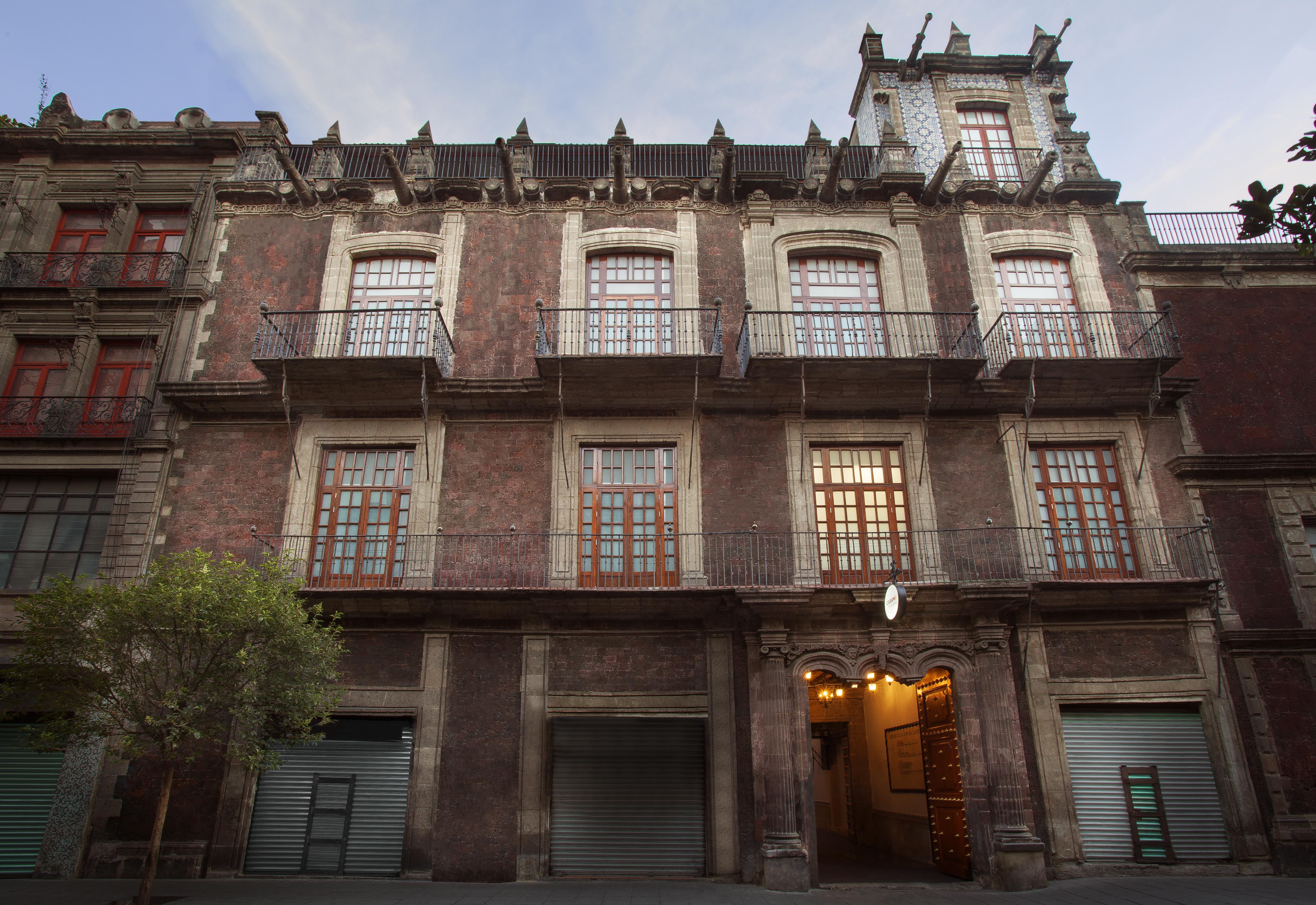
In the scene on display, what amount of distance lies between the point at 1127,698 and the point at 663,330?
976 cm

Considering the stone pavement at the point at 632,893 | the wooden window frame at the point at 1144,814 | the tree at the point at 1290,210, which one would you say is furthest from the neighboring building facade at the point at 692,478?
the tree at the point at 1290,210

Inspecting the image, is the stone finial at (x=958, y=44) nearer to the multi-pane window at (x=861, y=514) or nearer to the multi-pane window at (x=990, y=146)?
the multi-pane window at (x=990, y=146)

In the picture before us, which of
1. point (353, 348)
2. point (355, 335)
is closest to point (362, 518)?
point (353, 348)

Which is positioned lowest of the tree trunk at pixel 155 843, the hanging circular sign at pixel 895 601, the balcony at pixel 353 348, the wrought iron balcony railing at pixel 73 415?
the tree trunk at pixel 155 843

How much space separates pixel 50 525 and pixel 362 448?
5751mm

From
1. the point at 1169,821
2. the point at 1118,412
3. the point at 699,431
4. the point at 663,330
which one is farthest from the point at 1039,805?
the point at 663,330

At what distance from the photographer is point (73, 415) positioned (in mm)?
13789

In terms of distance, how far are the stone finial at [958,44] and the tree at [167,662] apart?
57.1ft

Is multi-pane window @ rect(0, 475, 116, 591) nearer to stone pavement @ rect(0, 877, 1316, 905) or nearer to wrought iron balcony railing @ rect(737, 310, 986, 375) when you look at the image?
stone pavement @ rect(0, 877, 1316, 905)

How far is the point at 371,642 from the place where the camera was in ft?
39.4

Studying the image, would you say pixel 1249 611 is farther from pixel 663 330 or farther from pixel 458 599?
pixel 458 599

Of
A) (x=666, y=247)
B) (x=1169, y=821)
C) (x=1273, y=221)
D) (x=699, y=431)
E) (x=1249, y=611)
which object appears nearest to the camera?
(x=1273, y=221)

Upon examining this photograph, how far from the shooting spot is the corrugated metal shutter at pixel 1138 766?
11.2 metres

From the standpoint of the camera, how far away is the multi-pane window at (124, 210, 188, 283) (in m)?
14.8
